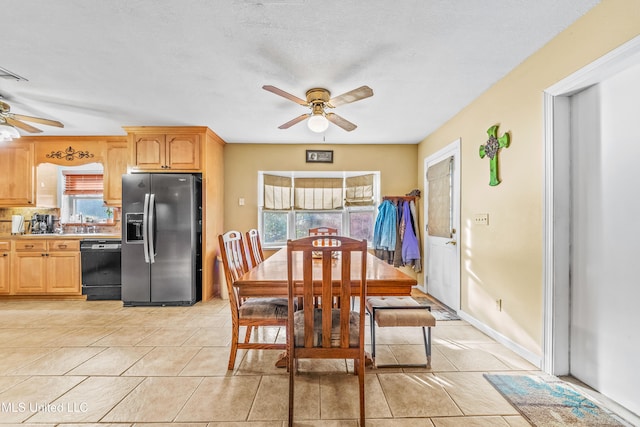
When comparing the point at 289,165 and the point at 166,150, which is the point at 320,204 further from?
the point at 166,150

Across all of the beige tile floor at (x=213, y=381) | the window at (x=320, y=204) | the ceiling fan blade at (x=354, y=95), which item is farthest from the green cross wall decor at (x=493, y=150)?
the window at (x=320, y=204)

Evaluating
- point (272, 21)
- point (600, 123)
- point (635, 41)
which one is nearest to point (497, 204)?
point (600, 123)

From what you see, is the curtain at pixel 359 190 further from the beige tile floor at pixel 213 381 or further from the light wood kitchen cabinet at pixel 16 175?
the light wood kitchen cabinet at pixel 16 175

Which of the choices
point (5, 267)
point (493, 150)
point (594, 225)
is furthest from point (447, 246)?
point (5, 267)

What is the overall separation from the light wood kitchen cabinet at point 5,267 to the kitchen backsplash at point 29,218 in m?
0.50

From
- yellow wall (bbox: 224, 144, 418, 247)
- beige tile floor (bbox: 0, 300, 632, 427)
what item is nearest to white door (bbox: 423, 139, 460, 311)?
yellow wall (bbox: 224, 144, 418, 247)

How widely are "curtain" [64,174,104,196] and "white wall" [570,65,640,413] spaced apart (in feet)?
19.1

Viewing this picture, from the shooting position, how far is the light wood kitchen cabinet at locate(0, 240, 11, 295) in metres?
3.99

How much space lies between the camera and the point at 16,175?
426cm

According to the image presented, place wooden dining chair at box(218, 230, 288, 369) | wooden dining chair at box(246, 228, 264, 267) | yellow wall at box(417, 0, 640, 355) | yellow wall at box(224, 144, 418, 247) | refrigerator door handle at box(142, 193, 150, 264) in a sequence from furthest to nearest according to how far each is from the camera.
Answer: yellow wall at box(224, 144, 418, 247)
refrigerator door handle at box(142, 193, 150, 264)
wooden dining chair at box(246, 228, 264, 267)
wooden dining chair at box(218, 230, 288, 369)
yellow wall at box(417, 0, 640, 355)

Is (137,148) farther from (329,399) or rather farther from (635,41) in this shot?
(635,41)

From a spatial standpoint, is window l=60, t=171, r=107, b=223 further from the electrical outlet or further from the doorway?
the doorway

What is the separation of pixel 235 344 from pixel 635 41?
2.96m

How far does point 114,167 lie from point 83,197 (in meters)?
0.88
